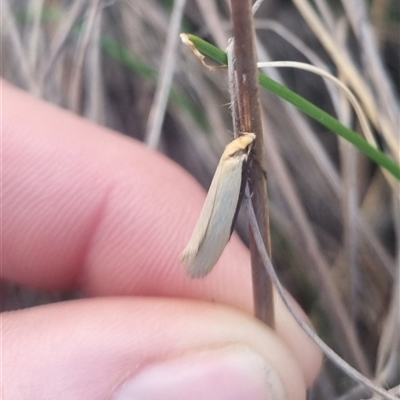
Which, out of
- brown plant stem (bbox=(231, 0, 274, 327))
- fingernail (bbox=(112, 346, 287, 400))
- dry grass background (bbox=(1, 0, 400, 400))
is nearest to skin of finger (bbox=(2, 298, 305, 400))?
fingernail (bbox=(112, 346, 287, 400))

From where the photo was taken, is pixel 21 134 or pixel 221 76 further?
pixel 221 76

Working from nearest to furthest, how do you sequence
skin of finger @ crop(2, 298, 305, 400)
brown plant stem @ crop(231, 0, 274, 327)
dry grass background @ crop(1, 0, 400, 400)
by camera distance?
brown plant stem @ crop(231, 0, 274, 327) < skin of finger @ crop(2, 298, 305, 400) < dry grass background @ crop(1, 0, 400, 400)

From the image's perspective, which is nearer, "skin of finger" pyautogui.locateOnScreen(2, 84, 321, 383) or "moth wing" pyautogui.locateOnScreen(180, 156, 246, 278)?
"moth wing" pyautogui.locateOnScreen(180, 156, 246, 278)

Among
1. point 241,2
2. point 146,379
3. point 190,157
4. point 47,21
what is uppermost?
point 241,2

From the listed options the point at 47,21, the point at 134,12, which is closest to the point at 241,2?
the point at 134,12

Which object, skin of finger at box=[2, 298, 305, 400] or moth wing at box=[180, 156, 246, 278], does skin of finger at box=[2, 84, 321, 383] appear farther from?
moth wing at box=[180, 156, 246, 278]

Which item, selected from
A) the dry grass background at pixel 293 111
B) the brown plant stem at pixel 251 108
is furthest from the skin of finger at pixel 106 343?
the dry grass background at pixel 293 111

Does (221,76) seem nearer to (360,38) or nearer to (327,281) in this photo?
(360,38)
